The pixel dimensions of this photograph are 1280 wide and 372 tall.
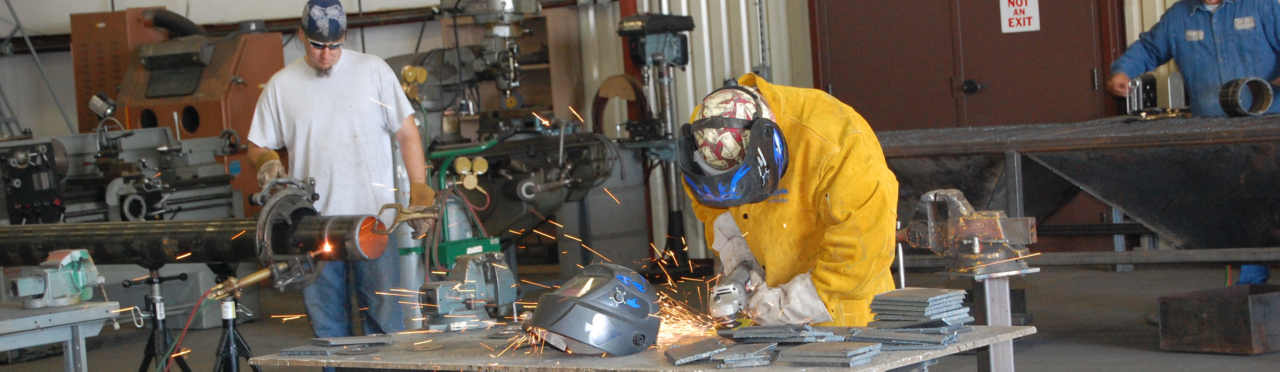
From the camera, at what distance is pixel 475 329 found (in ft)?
8.75

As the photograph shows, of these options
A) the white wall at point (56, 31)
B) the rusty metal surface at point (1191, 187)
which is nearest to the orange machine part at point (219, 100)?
the white wall at point (56, 31)

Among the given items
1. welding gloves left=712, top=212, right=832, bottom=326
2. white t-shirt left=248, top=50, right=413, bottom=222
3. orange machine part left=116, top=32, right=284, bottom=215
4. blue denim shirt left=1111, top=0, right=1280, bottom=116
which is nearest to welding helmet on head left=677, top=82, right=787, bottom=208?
welding gloves left=712, top=212, right=832, bottom=326

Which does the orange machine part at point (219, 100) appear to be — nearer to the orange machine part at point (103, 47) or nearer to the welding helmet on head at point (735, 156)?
the orange machine part at point (103, 47)

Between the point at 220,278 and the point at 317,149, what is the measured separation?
58cm

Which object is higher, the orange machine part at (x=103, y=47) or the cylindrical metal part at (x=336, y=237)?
the orange machine part at (x=103, y=47)

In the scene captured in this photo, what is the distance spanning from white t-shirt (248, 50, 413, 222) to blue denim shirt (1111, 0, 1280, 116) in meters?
3.03

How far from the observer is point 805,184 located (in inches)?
97.4

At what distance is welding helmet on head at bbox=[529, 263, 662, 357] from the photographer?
2.09 m

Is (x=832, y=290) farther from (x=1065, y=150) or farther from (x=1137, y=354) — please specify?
(x=1137, y=354)

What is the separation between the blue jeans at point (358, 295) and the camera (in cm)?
337

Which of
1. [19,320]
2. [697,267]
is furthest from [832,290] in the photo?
[697,267]

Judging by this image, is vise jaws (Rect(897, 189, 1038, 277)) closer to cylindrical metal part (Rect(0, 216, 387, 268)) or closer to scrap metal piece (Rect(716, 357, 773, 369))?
scrap metal piece (Rect(716, 357, 773, 369))

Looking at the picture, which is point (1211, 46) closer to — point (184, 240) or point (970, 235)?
point (970, 235)

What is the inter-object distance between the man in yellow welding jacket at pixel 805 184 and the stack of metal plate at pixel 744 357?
0.35 m
